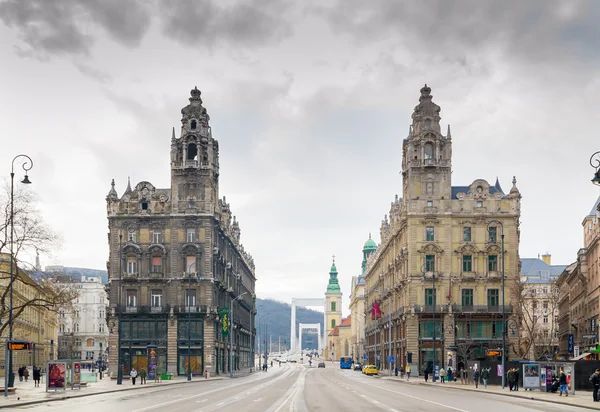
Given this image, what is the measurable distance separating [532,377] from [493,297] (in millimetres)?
42801

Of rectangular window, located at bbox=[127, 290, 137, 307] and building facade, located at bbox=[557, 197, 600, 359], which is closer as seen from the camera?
building facade, located at bbox=[557, 197, 600, 359]

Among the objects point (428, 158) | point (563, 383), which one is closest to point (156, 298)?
point (428, 158)

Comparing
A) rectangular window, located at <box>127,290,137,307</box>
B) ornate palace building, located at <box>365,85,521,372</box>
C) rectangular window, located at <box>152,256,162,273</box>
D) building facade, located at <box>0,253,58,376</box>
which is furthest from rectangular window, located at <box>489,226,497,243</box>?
building facade, located at <box>0,253,58,376</box>

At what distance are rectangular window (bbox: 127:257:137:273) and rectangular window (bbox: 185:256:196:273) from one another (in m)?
6.42

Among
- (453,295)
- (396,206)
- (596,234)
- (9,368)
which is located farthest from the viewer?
(396,206)

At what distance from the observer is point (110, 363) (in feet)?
335

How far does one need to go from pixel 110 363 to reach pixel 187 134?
3023 centimetres

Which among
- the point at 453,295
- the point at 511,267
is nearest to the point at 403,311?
the point at 453,295

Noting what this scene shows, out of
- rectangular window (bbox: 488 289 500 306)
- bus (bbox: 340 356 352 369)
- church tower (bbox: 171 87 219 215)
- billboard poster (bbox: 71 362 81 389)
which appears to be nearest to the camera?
billboard poster (bbox: 71 362 81 389)

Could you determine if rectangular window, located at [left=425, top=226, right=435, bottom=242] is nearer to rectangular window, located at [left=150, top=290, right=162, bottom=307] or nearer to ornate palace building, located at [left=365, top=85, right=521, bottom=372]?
ornate palace building, located at [left=365, top=85, right=521, bottom=372]

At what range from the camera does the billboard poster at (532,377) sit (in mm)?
58156

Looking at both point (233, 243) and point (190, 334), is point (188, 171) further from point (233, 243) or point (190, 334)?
point (233, 243)

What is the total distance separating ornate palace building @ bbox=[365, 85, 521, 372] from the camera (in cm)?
9981

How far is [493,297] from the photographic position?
101m
